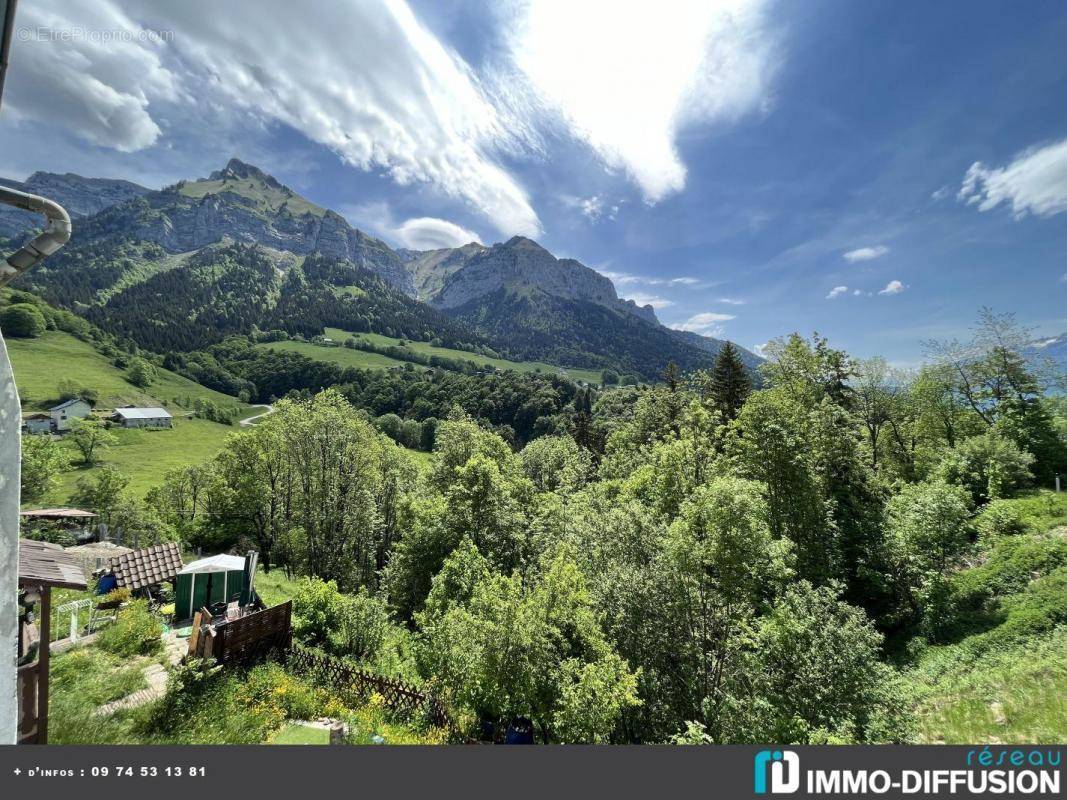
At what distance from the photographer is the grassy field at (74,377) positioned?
108625 millimetres

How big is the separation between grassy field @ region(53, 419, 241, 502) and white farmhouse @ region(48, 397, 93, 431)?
35.8 feet

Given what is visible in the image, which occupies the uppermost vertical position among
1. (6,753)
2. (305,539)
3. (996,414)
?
(996,414)

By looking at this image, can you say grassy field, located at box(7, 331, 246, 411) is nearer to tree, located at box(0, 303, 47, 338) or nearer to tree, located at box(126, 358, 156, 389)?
tree, located at box(126, 358, 156, 389)

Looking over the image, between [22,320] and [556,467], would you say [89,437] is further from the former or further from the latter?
[22,320]

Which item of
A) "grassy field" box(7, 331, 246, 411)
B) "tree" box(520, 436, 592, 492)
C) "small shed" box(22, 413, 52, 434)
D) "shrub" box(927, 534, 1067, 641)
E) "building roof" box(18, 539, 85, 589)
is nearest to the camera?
"building roof" box(18, 539, 85, 589)

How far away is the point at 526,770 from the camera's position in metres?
6.50

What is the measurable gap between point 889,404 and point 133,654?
179 ft

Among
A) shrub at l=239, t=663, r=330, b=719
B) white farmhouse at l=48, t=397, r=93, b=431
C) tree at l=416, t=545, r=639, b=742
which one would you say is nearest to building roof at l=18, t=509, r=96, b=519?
shrub at l=239, t=663, r=330, b=719

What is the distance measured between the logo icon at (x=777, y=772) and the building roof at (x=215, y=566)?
72.2 ft

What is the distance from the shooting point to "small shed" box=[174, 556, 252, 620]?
64.0ft

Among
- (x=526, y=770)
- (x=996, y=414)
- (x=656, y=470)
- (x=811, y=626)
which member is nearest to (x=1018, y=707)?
(x=811, y=626)

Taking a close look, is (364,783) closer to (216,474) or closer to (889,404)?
(216,474)

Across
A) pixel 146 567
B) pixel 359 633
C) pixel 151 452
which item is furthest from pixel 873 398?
pixel 151 452

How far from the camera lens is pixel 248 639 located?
15.7m
